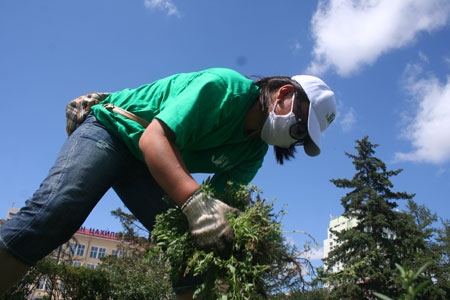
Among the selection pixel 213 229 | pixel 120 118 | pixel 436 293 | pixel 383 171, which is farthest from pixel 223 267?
pixel 383 171

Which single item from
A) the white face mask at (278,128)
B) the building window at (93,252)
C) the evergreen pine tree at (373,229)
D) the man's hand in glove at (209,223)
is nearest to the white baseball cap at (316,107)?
the white face mask at (278,128)

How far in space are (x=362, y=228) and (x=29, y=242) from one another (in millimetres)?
29877

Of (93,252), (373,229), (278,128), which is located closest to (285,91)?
(278,128)

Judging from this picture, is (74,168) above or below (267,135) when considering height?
below

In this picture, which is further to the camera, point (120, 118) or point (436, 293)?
point (436, 293)

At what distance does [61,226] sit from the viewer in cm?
212

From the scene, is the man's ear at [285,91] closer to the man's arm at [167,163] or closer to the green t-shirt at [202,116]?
the green t-shirt at [202,116]

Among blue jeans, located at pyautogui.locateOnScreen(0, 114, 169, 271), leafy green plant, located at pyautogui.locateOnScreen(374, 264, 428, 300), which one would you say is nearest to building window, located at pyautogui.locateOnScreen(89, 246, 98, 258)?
blue jeans, located at pyautogui.locateOnScreen(0, 114, 169, 271)

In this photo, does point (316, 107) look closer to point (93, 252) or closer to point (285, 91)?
point (285, 91)

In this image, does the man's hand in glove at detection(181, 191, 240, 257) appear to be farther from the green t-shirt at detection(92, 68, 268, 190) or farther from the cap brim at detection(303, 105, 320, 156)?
the cap brim at detection(303, 105, 320, 156)

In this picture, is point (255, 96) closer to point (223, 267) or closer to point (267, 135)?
point (267, 135)

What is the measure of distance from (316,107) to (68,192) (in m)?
1.59

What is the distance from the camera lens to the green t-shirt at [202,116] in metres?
2.14

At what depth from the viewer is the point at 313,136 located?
256cm
